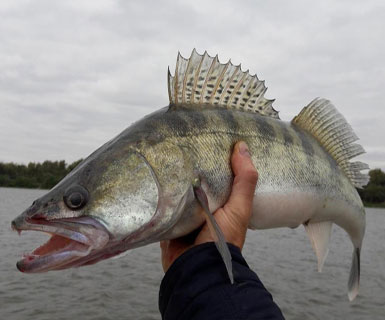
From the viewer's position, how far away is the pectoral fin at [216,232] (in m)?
2.27

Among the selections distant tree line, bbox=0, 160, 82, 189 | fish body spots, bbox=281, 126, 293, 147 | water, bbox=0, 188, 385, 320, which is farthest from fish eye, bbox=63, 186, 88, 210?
distant tree line, bbox=0, 160, 82, 189

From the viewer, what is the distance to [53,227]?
251 cm

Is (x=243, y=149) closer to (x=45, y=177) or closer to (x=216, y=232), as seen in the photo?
(x=216, y=232)

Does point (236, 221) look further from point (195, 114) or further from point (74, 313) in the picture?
point (74, 313)

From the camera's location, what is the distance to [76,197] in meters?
2.60

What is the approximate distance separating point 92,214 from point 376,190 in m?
76.5

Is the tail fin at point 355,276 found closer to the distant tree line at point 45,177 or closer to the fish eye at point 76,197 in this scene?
the fish eye at point 76,197

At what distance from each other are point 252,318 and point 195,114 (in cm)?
175

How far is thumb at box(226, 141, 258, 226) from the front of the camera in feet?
9.70

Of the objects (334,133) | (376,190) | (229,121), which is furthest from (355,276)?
(376,190)

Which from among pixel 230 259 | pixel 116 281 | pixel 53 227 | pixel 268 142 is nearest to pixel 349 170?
pixel 268 142

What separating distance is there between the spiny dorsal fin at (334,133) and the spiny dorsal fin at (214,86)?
684mm

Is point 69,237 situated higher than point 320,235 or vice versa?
point 69,237

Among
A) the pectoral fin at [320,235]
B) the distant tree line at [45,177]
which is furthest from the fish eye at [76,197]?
the distant tree line at [45,177]
